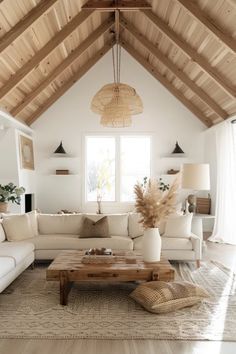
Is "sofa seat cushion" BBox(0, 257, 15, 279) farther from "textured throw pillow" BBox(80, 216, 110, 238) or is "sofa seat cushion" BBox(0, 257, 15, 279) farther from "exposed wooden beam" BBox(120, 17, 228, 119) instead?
"exposed wooden beam" BBox(120, 17, 228, 119)

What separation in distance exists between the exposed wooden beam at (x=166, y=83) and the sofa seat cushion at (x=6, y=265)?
19.6 ft

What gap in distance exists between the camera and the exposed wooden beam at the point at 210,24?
16.8 ft

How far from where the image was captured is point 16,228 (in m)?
5.02

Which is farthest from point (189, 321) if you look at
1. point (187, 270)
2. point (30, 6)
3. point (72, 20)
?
point (72, 20)

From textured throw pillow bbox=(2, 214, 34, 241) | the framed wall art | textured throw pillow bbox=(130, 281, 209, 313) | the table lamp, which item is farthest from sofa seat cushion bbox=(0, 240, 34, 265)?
the framed wall art

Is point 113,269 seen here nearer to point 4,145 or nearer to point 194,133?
point 4,145

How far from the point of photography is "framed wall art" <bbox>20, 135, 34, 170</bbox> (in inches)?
307

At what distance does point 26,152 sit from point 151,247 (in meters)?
5.05

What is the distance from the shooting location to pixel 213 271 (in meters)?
4.90

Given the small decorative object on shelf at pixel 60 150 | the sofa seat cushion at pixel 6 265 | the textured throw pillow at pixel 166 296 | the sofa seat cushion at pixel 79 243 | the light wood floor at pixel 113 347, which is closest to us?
the light wood floor at pixel 113 347

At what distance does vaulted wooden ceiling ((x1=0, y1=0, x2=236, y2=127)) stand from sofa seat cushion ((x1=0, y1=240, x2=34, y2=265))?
2.82 meters

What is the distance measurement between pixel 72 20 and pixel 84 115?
2.97m

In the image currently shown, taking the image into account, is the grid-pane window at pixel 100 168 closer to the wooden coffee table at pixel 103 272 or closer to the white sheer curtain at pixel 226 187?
the white sheer curtain at pixel 226 187

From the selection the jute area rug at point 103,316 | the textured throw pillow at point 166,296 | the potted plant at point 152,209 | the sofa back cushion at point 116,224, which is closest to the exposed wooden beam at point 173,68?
the sofa back cushion at point 116,224
